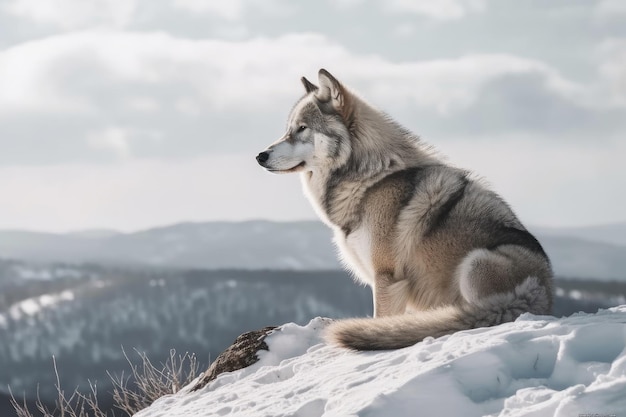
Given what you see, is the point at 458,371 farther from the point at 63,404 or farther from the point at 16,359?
the point at 16,359

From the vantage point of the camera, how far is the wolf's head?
783 centimetres

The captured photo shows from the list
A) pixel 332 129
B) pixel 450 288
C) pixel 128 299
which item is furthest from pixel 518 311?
pixel 128 299

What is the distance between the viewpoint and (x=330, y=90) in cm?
789

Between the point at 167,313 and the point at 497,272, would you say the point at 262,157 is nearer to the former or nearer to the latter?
the point at 497,272

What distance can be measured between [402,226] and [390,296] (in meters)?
0.63

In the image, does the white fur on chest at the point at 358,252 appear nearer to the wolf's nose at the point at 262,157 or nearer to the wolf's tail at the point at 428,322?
the wolf's nose at the point at 262,157

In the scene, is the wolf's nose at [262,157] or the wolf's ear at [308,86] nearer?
the wolf's nose at [262,157]

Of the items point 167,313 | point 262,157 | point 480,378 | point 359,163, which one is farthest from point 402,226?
point 167,313

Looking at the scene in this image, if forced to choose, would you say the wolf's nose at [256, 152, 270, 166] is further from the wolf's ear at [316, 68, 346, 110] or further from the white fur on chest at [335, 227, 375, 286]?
the white fur on chest at [335, 227, 375, 286]

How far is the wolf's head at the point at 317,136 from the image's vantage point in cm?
783

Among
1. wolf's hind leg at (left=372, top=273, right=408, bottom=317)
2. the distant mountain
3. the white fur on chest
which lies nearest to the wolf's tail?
wolf's hind leg at (left=372, top=273, right=408, bottom=317)

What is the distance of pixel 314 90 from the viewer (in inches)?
324

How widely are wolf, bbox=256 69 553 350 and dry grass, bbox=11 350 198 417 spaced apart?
3007mm

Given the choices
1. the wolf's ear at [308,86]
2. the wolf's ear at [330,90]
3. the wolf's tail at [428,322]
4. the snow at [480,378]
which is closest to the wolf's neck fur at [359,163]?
the wolf's ear at [330,90]
